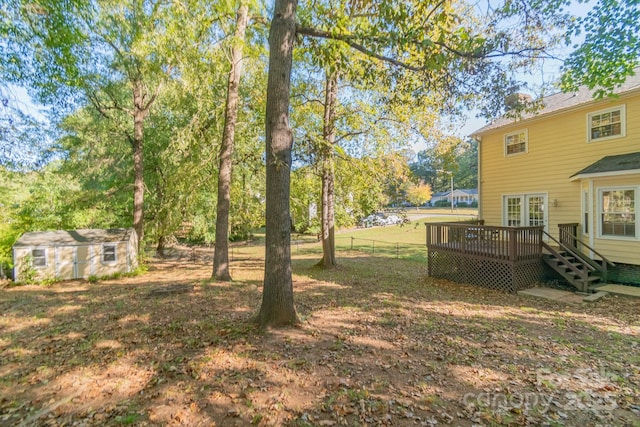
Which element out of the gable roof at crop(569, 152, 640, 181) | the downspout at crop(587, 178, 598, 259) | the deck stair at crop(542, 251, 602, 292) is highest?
the gable roof at crop(569, 152, 640, 181)

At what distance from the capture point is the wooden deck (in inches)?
352

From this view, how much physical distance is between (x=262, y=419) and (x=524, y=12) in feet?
24.7

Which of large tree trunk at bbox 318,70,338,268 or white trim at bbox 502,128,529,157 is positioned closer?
white trim at bbox 502,128,529,157

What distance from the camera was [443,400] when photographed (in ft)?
10.9

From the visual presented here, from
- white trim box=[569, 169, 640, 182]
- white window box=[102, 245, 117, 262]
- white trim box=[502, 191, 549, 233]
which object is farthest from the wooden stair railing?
white window box=[102, 245, 117, 262]

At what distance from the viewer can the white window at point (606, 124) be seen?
9.23 metres

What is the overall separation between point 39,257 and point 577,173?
2090cm

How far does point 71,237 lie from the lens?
46.0ft

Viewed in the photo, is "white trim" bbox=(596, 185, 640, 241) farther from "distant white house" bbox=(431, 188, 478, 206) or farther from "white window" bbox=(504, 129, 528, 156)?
"distant white house" bbox=(431, 188, 478, 206)

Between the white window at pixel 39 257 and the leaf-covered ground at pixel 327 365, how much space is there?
271 inches

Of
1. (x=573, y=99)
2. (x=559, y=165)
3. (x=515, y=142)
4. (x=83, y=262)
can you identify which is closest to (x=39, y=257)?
(x=83, y=262)

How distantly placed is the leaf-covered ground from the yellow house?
2.93 metres

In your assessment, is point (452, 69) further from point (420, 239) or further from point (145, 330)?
point (420, 239)

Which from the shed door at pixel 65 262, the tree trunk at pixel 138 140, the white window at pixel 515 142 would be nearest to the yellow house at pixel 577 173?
the white window at pixel 515 142
